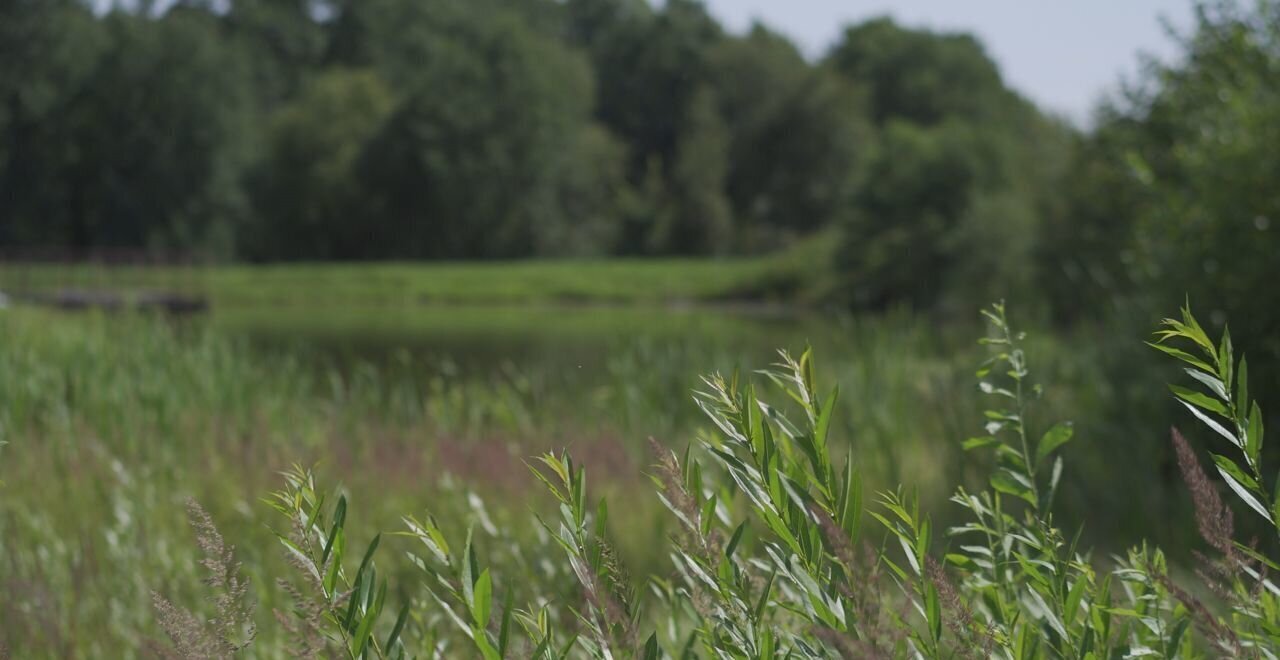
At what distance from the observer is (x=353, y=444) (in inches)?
360

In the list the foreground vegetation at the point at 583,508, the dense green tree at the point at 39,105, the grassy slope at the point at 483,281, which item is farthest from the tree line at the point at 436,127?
the foreground vegetation at the point at 583,508

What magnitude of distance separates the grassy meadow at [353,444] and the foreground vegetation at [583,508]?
0.03m

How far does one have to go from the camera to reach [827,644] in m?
1.35

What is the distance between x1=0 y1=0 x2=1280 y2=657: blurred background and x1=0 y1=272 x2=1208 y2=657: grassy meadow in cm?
5

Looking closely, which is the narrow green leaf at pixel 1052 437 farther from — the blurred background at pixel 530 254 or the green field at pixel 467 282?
the green field at pixel 467 282

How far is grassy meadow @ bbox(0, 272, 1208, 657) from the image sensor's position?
523 centimetres

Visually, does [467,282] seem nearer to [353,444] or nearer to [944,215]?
[944,215]

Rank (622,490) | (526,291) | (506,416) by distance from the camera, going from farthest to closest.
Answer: (526,291) < (506,416) < (622,490)

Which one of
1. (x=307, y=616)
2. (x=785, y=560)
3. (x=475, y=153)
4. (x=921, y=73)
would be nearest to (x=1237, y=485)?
(x=785, y=560)

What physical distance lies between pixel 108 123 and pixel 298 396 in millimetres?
57121

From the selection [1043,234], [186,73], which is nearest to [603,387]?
[1043,234]

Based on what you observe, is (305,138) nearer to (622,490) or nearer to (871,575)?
(622,490)

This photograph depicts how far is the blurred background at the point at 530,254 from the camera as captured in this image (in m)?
7.65

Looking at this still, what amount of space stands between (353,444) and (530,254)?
194 feet
